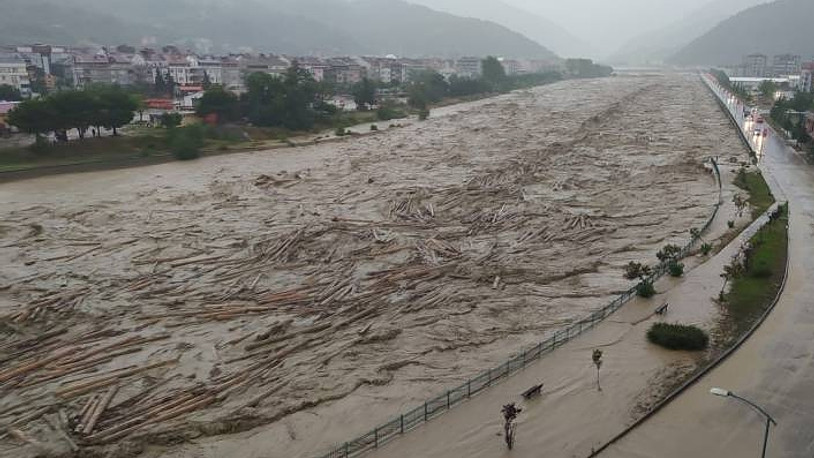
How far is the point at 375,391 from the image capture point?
12805 mm

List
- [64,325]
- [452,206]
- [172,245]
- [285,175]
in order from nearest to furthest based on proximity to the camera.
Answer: [64,325] → [172,245] → [452,206] → [285,175]

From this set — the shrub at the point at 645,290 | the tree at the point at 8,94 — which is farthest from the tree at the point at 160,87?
the shrub at the point at 645,290

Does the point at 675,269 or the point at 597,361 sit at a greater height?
the point at 675,269

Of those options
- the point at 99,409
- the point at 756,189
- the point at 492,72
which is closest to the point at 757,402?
the point at 99,409

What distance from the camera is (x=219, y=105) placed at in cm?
4959

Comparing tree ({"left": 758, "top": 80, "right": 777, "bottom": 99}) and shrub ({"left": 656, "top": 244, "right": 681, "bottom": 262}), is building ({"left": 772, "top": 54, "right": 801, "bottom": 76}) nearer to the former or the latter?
tree ({"left": 758, "top": 80, "right": 777, "bottom": 99})

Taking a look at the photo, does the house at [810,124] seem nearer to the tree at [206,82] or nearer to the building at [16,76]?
the tree at [206,82]

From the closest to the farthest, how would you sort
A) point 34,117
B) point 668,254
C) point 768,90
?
point 668,254, point 34,117, point 768,90

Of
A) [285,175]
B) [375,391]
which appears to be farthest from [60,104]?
[375,391]

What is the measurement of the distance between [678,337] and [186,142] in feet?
109

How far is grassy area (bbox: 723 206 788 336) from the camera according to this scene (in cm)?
1543

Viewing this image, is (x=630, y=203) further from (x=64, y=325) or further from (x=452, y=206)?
(x=64, y=325)

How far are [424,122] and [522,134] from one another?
1325cm

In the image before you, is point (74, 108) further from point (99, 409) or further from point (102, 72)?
point (102, 72)
